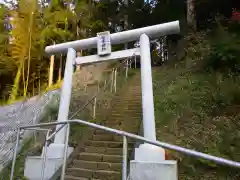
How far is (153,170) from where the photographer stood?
3.38 metres

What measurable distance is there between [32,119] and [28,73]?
5283 millimetres

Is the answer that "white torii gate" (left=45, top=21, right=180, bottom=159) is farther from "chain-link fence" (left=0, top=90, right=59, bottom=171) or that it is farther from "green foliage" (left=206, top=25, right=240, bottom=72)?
"green foliage" (left=206, top=25, right=240, bottom=72)

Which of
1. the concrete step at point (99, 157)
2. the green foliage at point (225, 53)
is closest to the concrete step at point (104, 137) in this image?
the concrete step at point (99, 157)

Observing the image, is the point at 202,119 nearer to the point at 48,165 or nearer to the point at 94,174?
the point at 94,174

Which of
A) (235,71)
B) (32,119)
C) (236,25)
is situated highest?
(236,25)

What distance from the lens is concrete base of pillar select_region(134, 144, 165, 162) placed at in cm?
364

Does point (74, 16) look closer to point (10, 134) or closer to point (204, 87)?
point (10, 134)

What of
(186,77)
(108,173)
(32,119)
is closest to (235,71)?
(186,77)

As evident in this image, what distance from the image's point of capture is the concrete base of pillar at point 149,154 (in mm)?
3643

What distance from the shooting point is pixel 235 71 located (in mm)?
6371

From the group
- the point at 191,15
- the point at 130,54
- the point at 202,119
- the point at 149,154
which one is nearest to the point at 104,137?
the point at 149,154

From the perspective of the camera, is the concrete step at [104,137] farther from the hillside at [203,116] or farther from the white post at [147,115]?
the white post at [147,115]

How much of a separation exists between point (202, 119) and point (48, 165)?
9.84 feet

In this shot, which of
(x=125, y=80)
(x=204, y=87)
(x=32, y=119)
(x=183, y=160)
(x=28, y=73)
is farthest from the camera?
(x=28, y=73)
